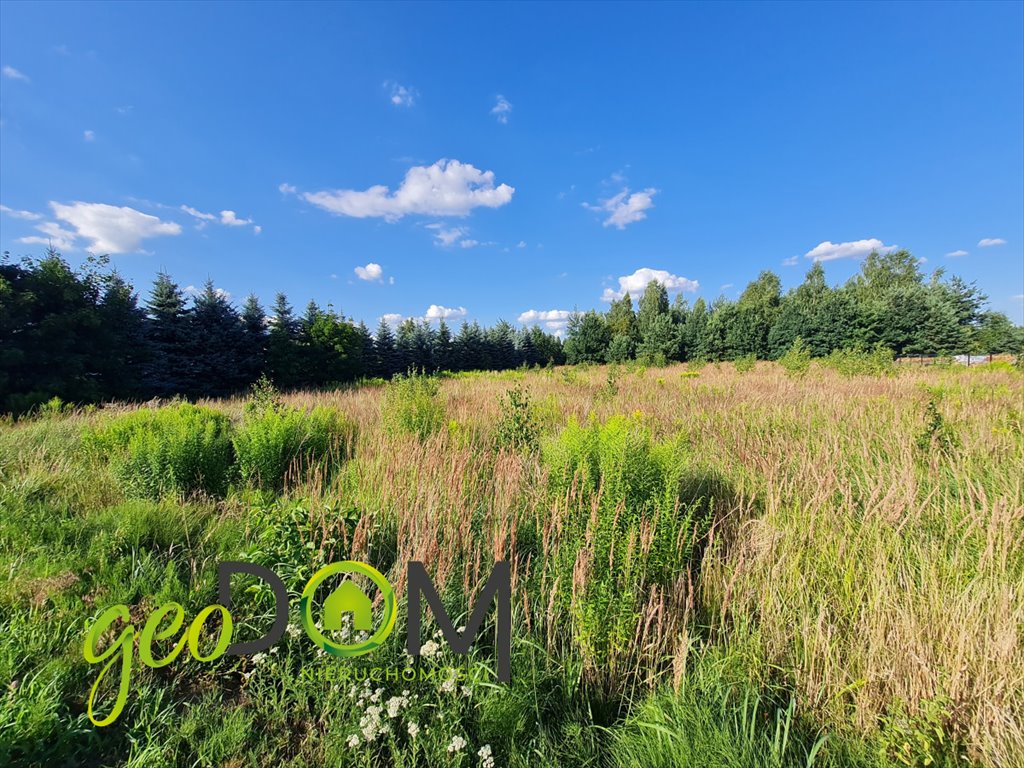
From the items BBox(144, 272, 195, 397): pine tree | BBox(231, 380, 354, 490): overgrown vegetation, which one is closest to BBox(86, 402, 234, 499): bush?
BBox(231, 380, 354, 490): overgrown vegetation

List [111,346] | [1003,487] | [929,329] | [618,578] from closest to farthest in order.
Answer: [618,578]
[1003,487]
[111,346]
[929,329]

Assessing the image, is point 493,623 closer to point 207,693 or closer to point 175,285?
point 207,693

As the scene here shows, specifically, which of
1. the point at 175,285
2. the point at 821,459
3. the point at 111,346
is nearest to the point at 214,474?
the point at 821,459

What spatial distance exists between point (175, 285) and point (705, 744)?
18338mm

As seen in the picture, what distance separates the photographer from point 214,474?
3553 mm

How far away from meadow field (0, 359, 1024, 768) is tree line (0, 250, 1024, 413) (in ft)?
36.5

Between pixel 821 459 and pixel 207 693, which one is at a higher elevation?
pixel 821 459

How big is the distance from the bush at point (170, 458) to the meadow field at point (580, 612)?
3cm

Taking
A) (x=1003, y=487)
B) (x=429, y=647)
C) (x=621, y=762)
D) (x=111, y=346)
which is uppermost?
(x=111, y=346)

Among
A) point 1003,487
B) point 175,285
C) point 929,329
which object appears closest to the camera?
point 1003,487

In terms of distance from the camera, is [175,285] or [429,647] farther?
[175,285]

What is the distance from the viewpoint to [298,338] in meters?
16.5

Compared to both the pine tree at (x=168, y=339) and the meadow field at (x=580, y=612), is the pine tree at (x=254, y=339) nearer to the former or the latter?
the pine tree at (x=168, y=339)

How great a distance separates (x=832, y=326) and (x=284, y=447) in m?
32.4
